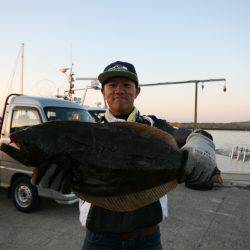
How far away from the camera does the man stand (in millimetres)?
2629

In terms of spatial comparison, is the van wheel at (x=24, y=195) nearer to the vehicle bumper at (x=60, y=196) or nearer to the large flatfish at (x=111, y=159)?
the vehicle bumper at (x=60, y=196)

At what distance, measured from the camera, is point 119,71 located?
2889 mm

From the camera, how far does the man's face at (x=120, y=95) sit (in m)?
2.93

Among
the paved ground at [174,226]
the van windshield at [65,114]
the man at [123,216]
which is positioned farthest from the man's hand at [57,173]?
the van windshield at [65,114]

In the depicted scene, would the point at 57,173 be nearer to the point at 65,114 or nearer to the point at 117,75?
the point at 117,75

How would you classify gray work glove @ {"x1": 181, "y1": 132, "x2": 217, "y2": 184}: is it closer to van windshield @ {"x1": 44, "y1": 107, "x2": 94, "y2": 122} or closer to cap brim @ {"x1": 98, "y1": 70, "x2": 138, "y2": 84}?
cap brim @ {"x1": 98, "y1": 70, "x2": 138, "y2": 84}

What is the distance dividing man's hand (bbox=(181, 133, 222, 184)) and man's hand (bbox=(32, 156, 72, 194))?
0.75 meters

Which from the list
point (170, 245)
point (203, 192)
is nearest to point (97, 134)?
point (170, 245)

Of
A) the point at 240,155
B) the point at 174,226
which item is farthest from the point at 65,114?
the point at 240,155

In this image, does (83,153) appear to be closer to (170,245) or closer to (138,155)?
(138,155)

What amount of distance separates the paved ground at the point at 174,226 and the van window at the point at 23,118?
1852 millimetres

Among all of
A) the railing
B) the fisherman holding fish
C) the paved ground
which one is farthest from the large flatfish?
the railing

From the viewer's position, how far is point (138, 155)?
238cm

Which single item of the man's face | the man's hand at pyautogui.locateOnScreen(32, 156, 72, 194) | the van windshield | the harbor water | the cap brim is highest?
the cap brim
